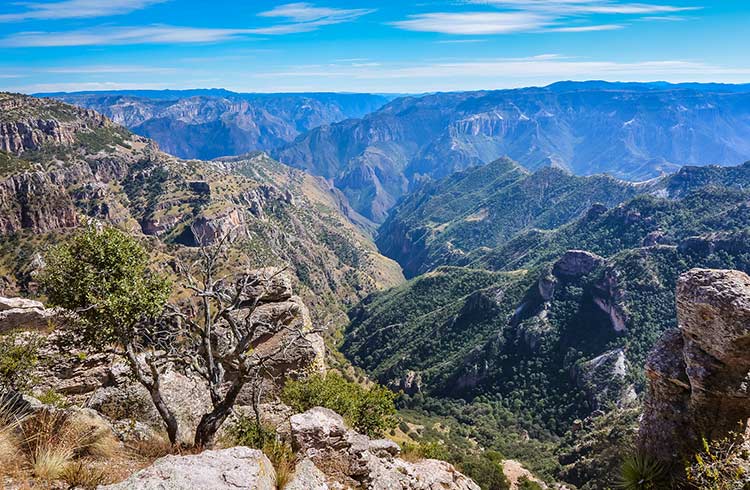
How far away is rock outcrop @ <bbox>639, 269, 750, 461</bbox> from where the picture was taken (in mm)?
17688

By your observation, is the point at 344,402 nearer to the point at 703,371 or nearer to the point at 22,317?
the point at 703,371

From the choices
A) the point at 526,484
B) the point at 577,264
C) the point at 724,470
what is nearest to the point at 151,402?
the point at 724,470

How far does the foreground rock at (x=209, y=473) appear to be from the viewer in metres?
12.1

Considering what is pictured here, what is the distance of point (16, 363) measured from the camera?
20031 millimetres

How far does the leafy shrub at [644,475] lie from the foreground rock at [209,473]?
48.1 ft

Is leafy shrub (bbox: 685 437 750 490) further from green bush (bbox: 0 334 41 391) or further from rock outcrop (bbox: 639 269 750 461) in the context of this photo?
green bush (bbox: 0 334 41 391)

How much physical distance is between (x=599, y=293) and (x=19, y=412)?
155923 mm

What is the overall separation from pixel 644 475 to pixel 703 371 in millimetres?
5090

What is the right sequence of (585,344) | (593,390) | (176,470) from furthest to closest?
(585,344)
(593,390)
(176,470)

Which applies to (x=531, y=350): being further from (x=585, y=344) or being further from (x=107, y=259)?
(x=107, y=259)

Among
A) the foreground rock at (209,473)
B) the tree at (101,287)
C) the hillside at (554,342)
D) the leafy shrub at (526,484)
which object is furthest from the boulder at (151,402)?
the hillside at (554,342)

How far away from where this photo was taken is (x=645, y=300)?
136 meters

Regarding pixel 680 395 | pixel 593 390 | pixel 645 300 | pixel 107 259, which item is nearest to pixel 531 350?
pixel 593 390

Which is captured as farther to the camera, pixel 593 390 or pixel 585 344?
pixel 585 344
